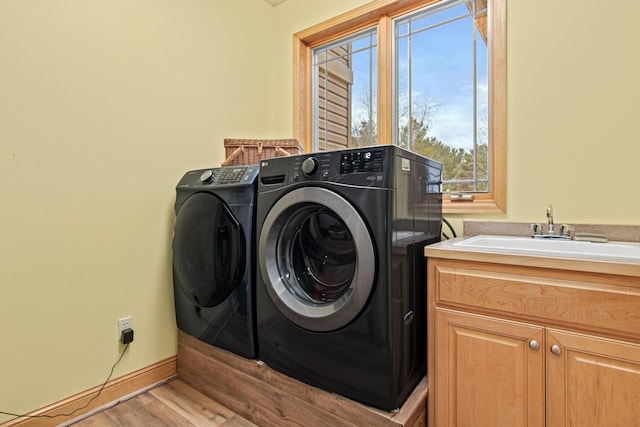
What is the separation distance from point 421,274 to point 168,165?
149 cm

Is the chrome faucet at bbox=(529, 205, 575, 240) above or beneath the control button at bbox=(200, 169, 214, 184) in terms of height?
beneath

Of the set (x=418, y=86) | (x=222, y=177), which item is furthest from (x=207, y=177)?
(x=418, y=86)

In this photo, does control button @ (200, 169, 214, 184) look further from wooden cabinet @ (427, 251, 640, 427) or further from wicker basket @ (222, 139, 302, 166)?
wooden cabinet @ (427, 251, 640, 427)

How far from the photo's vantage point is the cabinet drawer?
91cm

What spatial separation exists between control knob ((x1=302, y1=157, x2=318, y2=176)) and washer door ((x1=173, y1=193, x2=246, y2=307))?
45cm

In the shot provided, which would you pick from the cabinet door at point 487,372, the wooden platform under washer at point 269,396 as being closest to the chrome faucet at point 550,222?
the cabinet door at point 487,372

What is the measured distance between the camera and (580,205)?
59.0 inches

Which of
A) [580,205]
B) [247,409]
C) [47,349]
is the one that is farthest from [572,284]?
[47,349]

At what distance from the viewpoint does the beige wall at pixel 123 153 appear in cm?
139

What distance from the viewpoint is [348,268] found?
1300 mm

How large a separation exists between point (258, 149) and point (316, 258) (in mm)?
924

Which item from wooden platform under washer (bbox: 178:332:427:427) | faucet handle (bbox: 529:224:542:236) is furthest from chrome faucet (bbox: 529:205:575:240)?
wooden platform under washer (bbox: 178:332:427:427)

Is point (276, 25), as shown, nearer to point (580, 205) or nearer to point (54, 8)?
point (54, 8)

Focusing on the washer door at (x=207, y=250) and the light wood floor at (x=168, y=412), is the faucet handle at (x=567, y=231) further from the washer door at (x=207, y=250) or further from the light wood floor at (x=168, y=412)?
the light wood floor at (x=168, y=412)
